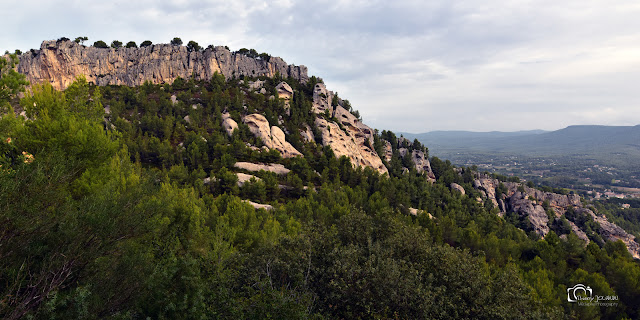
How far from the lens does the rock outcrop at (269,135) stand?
325ft

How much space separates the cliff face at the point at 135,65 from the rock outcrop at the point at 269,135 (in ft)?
198

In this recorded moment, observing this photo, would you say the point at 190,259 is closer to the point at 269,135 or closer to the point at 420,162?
the point at 269,135

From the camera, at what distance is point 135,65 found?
447ft

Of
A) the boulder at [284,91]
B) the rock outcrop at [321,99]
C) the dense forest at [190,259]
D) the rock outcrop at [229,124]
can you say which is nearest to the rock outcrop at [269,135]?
the rock outcrop at [229,124]

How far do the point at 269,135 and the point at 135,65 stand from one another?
92.6 metres

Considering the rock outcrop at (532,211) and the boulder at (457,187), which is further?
the boulder at (457,187)

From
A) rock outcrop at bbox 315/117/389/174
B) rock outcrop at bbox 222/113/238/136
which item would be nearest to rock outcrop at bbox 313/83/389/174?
rock outcrop at bbox 315/117/389/174

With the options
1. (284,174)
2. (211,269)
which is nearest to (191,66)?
(284,174)

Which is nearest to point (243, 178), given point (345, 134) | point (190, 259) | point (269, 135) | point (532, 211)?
point (269, 135)

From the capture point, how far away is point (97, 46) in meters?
139

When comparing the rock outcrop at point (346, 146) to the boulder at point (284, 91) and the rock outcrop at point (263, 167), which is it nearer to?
the boulder at point (284, 91)

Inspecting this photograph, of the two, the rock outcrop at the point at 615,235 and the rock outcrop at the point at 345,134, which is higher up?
the rock outcrop at the point at 345,134

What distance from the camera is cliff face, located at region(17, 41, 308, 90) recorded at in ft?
403

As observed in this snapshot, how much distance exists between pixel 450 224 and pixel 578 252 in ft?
70.8
